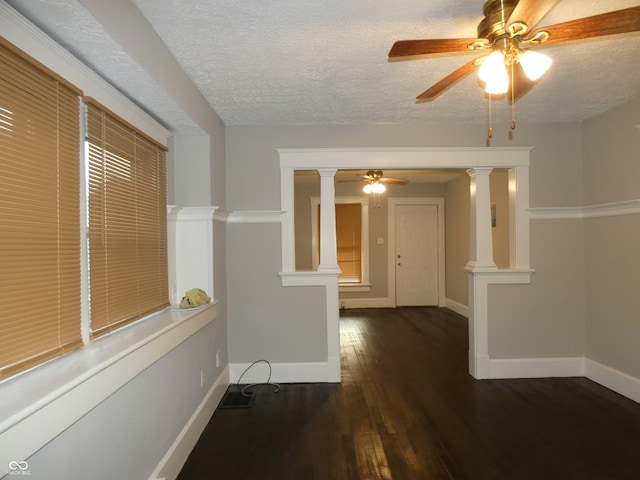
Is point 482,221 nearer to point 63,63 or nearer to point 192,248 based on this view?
point 192,248

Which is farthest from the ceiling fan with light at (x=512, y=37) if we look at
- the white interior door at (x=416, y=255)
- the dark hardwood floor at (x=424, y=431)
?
the white interior door at (x=416, y=255)

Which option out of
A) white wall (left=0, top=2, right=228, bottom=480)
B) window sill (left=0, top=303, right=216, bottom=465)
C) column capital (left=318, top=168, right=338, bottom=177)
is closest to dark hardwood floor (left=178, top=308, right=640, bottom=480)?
white wall (left=0, top=2, right=228, bottom=480)

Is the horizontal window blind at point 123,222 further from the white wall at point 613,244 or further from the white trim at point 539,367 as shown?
the white wall at point 613,244

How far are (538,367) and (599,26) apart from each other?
2.91 m

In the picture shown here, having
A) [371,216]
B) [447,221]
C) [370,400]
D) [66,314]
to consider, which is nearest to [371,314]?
[371,216]

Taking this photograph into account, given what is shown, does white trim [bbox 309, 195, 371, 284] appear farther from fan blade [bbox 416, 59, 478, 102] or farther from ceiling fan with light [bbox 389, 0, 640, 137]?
ceiling fan with light [bbox 389, 0, 640, 137]

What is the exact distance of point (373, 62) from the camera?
6.53 ft

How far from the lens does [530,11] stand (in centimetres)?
124

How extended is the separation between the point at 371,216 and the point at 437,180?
4.58 ft

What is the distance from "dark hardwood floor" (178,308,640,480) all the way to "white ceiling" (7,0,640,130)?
7.23 ft

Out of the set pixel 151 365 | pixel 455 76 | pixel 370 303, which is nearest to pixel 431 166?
pixel 455 76

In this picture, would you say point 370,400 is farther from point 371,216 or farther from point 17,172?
point 371,216

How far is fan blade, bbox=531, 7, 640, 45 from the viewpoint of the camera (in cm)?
118

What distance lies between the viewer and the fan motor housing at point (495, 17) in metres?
1.37
